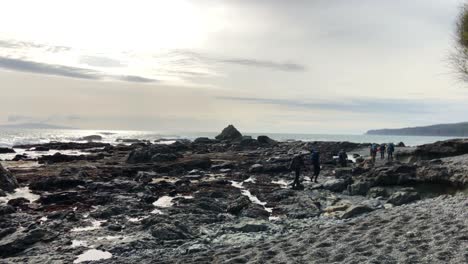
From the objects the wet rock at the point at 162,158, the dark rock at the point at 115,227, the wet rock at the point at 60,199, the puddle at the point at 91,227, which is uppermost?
the wet rock at the point at 162,158

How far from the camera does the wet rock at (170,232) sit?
13844 millimetres

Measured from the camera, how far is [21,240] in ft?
43.4

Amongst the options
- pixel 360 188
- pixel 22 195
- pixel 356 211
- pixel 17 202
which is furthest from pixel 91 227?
pixel 360 188

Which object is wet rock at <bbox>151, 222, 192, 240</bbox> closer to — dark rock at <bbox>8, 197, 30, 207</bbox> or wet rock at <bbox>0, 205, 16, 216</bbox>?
wet rock at <bbox>0, 205, 16, 216</bbox>

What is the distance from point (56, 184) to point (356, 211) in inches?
794

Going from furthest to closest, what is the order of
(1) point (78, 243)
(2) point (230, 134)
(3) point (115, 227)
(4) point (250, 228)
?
(2) point (230, 134) → (3) point (115, 227) → (4) point (250, 228) → (1) point (78, 243)

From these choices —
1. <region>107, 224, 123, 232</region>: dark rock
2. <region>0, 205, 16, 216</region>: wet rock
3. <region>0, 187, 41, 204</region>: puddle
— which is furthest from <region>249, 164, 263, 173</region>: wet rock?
<region>107, 224, 123, 232</region>: dark rock

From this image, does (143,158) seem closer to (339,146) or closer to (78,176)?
(78,176)

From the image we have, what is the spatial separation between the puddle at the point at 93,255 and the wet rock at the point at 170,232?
79.3 inches

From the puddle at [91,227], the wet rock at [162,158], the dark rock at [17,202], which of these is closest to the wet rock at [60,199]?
the dark rock at [17,202]

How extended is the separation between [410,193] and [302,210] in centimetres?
558

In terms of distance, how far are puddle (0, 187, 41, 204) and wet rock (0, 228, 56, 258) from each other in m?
9.26

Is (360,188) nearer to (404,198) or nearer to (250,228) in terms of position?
(404,198)

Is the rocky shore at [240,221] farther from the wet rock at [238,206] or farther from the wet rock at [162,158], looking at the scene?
the wet rock at [162,158]
